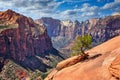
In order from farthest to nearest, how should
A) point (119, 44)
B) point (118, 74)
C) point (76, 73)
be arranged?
point (119, 44) → point (76, 73) → point (118, 74)

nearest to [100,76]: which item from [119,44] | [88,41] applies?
[119,44]

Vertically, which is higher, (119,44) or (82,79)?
(119,44)

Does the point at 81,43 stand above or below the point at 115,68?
above

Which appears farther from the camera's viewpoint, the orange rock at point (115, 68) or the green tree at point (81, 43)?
the green tree at point (81, 43)

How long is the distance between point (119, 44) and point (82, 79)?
19.0 m

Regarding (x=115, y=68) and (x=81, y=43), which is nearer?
(x=115, y=68)

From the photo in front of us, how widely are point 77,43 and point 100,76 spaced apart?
26.9 meters

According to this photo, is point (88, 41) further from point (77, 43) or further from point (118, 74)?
point (118, 74)

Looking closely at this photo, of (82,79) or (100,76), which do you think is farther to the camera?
(82,79)

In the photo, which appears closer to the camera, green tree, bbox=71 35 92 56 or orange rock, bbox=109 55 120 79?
orange rock, bbox=109 55 120 79

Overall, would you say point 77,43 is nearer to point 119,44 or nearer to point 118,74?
point 119,44

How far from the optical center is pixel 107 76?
49688mm

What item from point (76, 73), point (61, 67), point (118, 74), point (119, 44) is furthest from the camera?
point (61, 67)

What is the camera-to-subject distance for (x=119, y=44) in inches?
2712
